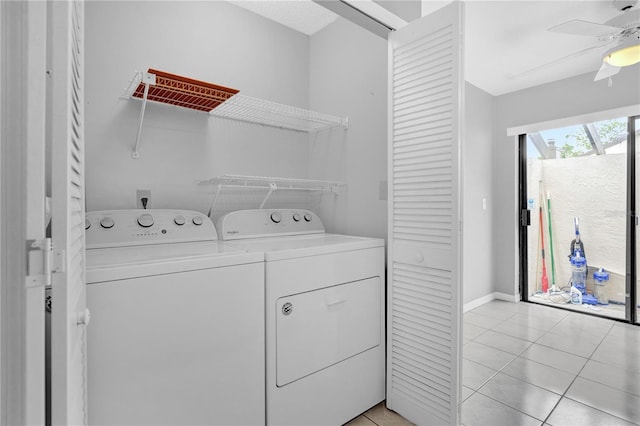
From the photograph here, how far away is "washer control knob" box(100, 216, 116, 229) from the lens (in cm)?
155

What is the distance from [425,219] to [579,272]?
338 cm

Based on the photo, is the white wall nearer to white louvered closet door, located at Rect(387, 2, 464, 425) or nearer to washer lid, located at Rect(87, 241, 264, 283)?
white louvered closet door, located at Rect(387, 2, 464, 425)

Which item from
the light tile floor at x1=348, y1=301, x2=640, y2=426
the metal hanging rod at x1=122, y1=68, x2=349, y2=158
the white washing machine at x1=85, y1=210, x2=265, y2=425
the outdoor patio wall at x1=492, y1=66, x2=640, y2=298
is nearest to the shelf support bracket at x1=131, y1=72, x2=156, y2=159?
the metal hanging rod at x1=122, y1=68, x2=349, y2=158

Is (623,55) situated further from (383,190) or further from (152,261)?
(152,261)

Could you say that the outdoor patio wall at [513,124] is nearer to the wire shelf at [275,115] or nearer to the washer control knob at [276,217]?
the wire shelf at [275,115]

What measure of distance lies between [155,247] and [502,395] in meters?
2.20

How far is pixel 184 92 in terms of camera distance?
1.66 metres

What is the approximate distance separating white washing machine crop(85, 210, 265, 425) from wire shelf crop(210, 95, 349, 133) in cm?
94

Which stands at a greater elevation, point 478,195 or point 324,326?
point 478,195

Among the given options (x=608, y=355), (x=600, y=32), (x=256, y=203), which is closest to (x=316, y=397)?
(x=256, y=203)

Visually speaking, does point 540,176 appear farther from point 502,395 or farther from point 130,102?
point 130,102

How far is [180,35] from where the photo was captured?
1.96 metres

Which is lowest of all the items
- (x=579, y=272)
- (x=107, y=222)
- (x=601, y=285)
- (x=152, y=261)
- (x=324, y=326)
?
(x=601, y=285)

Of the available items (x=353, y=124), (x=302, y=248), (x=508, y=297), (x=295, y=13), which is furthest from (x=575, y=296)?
(x=295, y=13)
